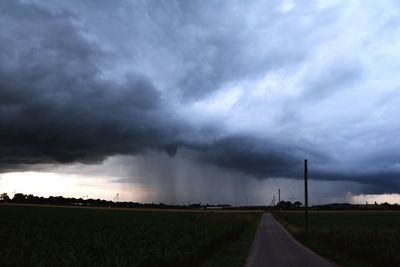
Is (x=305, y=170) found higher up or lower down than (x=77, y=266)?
higher up

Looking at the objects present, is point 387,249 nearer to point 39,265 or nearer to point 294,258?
point 294,258

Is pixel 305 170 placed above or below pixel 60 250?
above

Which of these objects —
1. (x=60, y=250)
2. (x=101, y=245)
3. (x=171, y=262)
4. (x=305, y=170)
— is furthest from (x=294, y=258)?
(x=305, y=170)

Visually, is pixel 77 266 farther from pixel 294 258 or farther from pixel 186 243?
pixel 294 258

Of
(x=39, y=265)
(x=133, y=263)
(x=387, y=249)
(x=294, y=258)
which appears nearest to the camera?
(x=39, y=265)

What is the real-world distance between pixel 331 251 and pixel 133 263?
762 inches

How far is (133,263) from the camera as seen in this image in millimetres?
19312

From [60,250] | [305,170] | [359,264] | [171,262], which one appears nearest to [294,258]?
[359,264]

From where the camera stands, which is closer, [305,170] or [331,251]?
[331,251]

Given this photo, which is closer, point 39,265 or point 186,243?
point 39,265

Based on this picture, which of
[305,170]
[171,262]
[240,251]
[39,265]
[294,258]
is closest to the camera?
[39,265]

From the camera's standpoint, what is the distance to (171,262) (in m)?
22.5

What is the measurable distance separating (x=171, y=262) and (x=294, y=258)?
9749 millimetres

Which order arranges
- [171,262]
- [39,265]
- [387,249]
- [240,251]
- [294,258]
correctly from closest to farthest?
[39,265] → [171,262] → [387,249] → [294,258] → [240,251]
